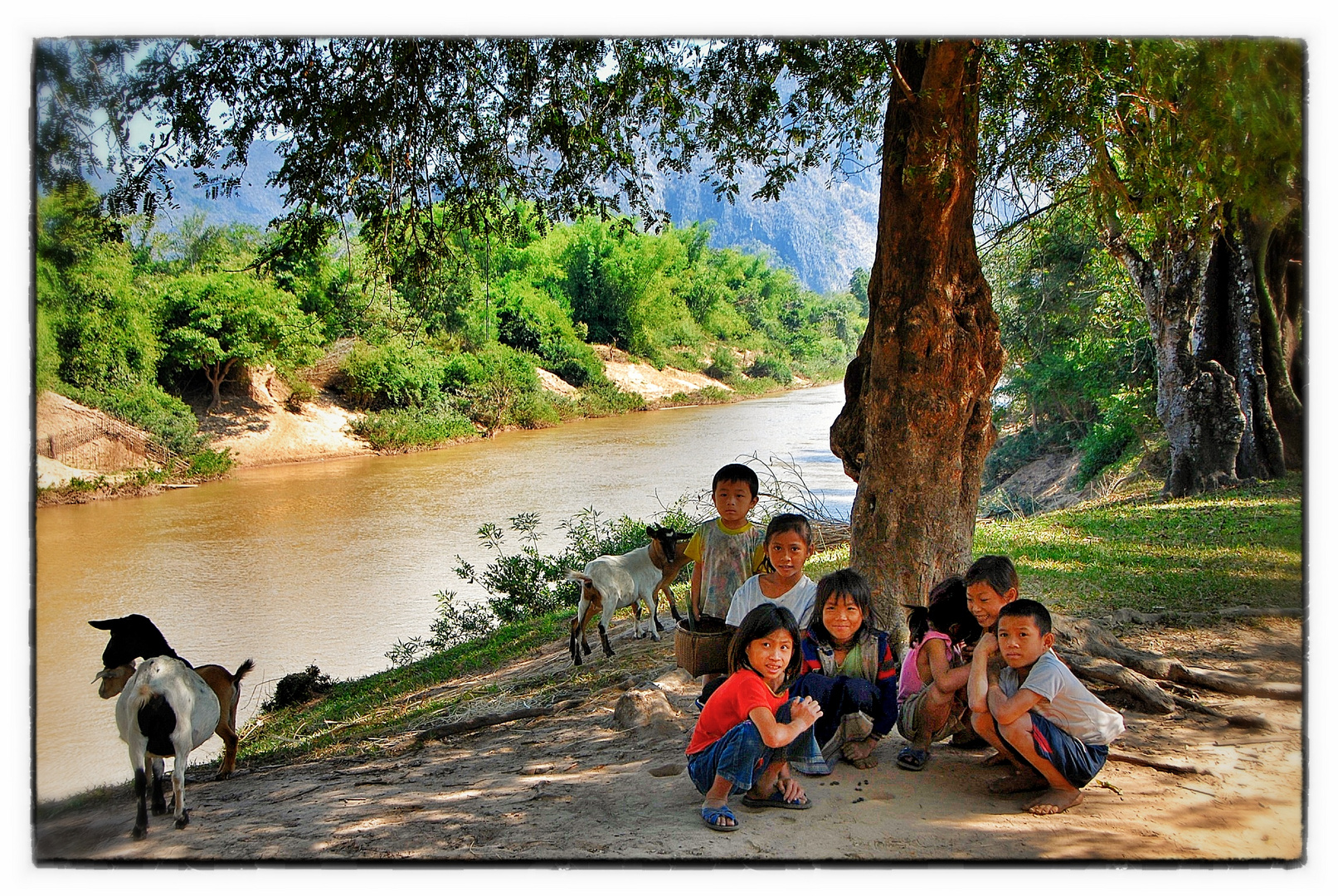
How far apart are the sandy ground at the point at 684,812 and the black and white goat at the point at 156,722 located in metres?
0.16

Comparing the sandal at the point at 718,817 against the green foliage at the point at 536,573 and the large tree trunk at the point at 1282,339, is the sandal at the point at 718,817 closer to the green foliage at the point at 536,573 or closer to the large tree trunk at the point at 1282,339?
the green foliage at the point at 536,573

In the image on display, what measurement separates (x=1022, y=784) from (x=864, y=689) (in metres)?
0.59

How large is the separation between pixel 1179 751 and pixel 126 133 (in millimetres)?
5064

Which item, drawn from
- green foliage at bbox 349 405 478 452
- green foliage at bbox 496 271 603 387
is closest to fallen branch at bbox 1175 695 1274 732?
green foliage at bbox 349 405 478 452

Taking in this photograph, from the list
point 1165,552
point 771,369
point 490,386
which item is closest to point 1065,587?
point 1165,552

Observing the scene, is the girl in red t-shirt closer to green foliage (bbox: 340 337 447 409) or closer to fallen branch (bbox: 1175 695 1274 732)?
fallen branch (bbox: 1175 695 1274 732)

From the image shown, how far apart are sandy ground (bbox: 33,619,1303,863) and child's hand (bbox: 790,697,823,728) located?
0.35 m

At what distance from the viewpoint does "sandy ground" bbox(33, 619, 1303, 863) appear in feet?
9.80

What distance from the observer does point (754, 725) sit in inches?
118

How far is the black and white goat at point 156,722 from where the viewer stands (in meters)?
3.17

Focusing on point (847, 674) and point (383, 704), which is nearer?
point (847, 674)

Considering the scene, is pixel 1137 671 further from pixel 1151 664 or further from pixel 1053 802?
pixel 1053 802

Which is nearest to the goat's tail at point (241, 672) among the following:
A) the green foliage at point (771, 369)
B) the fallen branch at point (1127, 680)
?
the fallen branch at point (1127, 680)

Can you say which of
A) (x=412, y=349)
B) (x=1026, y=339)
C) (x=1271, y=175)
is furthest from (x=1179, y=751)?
(x=412, y=349)
